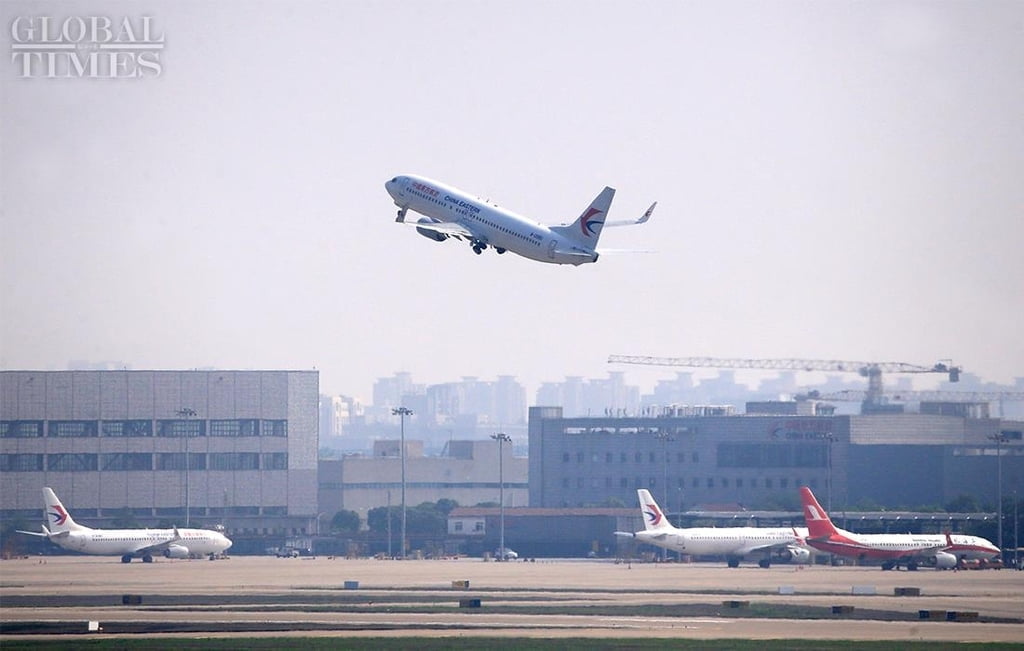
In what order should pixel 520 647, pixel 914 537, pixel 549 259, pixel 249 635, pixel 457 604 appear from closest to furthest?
1. pixel 520 647
2. pixel 249 635
3. pixel 549 259
4. pixel 457 604
5. pixel 914 537

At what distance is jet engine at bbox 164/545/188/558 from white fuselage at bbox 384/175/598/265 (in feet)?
278

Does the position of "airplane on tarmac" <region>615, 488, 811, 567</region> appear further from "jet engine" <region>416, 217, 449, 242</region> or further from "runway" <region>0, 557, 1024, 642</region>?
"jet engine" <region>416, 217, 449, 242</region>

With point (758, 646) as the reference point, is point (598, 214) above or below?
above

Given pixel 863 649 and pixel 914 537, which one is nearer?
pixel 863 649

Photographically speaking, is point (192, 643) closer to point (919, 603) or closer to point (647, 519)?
point (919, 603)

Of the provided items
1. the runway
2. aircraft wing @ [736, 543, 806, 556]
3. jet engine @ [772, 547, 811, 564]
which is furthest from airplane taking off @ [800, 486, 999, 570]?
aircraft wing @ [736, 543, 806, 556]

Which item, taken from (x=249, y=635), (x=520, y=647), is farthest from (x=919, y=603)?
(x=249, y=635)

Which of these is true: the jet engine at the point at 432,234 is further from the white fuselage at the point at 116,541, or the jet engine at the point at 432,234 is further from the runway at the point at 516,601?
the white fuselage at the point at 116,541

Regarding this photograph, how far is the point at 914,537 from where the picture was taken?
162 metres

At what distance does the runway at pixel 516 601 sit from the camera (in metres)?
96.9

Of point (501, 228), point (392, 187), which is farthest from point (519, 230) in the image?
point (392, 187)

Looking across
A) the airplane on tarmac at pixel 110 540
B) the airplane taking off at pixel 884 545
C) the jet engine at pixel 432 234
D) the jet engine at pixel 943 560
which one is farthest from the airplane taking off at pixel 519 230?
the airplane on tarmac at pixel 110 540

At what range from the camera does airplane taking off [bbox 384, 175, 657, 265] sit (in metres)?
105

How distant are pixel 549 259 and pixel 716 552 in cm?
7122
